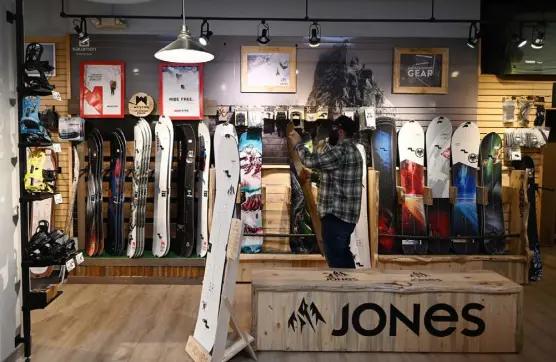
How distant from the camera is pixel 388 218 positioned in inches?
212

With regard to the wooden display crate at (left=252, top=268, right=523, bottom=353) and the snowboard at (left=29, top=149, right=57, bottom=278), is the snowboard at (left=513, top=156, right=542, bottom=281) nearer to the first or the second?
the wooden display crate at (left=252, top=268, right=523, bottom=353)

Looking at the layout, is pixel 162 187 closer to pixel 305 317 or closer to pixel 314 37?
pixel 314 37

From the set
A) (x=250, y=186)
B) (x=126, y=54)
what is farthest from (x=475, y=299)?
(x=126, y=54)

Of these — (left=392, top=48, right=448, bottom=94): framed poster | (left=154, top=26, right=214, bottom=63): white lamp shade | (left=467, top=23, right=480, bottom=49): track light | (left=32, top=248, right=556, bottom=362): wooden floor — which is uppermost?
(left=467, top=23, right=480, bottom=49): track light

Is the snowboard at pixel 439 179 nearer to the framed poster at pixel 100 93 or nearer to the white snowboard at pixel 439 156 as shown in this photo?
the white snowboard at pixel 439 156

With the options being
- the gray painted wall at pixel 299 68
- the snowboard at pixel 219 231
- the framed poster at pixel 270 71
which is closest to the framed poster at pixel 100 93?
the gray painted wall at pixel 299 68

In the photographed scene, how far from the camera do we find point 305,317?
3416 mm

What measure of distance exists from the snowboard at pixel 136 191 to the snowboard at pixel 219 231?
6.60 feet

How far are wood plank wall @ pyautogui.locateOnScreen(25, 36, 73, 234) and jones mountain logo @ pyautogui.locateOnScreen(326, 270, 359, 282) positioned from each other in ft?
10.3

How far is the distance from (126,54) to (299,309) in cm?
354

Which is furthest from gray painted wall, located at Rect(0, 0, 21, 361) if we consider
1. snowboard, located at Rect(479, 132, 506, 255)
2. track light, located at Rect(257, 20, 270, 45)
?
snowboard, located at Rect(479, 132, 506, 255)

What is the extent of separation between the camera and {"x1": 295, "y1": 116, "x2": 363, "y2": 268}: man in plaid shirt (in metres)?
3.96

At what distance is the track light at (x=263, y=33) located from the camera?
16.4 feet

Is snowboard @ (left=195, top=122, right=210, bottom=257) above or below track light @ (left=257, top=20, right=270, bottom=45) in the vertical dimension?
below
